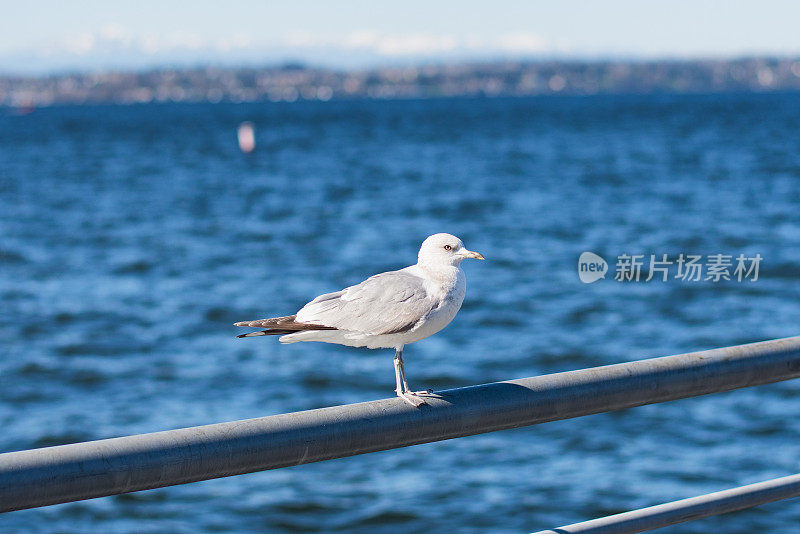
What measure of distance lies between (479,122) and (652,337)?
90.0 meters

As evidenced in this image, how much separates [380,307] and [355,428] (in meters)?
0.71

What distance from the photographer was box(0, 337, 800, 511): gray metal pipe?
1.70 metres

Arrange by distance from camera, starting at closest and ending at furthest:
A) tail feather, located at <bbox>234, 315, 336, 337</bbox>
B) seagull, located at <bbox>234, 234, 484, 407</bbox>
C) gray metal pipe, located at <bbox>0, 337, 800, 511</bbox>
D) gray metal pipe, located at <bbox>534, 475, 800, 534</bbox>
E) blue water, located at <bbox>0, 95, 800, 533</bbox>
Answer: gray metal pipe, located at <bbox>0, 337, 800, 511</bbox>
gray metal pipe, located at <bbox>534, 475, 800, 534</bbox>
tail feather, located at <bbox>234, 315, 336, 337</bbox>
seagull, located at <bbox>234, 234, 484, 407</bbox>
blue water, located at <bbox>0, 95, 800, 533</bbox>

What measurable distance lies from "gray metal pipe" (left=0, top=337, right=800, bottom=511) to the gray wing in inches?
19.2

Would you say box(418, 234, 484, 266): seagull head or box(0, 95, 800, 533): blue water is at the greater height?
box(418, 234, 484, 266): seagull head

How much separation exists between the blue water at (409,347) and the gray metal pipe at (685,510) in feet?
20.6

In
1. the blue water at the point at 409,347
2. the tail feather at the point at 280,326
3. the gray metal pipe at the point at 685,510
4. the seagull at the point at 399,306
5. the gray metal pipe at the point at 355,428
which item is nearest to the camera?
the gray metal pipe at the point at 355,428

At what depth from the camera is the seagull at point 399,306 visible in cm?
261

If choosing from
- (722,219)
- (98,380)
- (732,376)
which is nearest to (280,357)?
(98,380)

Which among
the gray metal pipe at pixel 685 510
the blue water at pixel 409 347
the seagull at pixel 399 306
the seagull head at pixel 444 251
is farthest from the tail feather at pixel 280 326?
the blue water at pixel 409 347

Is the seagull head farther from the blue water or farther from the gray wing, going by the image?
the blue water

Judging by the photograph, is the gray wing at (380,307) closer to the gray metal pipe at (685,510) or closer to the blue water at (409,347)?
the gray metal pipe at (685,510)

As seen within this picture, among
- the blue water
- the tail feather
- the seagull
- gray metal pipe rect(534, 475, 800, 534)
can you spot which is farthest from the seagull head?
the blue water

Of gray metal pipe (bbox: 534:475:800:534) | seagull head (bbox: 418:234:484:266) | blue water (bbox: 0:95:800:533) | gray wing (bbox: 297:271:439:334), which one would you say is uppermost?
seagull head (bbox: 418:234:484:266)
